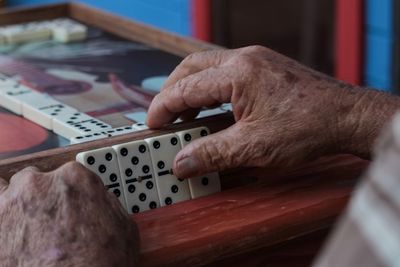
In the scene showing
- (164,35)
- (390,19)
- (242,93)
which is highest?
(242,93)

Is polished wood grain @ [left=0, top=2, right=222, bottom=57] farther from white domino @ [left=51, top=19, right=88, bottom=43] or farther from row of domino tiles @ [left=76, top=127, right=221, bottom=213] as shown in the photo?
row of domino tiles @ [left=76, top=127, right=221, bottom=213]

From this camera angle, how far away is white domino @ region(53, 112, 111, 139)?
1315 millimetres

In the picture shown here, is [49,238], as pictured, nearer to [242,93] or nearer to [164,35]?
[242,93]

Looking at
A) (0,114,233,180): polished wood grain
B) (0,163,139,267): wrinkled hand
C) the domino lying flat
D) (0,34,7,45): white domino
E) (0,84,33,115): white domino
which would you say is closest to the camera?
(0,163,139,267): wrinkled hand

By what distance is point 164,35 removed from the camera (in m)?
1.93

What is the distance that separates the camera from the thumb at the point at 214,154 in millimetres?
1161

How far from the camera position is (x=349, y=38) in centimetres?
294

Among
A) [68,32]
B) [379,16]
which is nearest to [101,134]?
[68,32]

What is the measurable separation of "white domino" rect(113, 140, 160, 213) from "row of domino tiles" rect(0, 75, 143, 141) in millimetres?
94

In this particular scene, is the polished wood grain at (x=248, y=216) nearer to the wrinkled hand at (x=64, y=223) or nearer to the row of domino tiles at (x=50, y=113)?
the wrinkled hand at (x=64, y=223)

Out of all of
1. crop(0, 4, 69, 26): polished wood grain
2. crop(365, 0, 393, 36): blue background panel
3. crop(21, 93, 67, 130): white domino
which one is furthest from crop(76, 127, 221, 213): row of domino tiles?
crop(365, 0, 393, 36): blue background panel

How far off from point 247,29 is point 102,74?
2243mm

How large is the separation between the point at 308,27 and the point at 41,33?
170 centimetres

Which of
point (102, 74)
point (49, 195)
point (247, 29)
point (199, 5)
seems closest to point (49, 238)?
point (49, 195)
